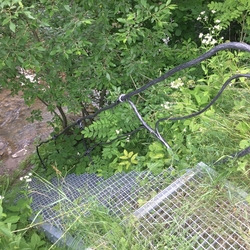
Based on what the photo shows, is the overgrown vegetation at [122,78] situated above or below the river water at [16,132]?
above

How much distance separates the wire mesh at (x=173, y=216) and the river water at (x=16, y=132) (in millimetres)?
3540

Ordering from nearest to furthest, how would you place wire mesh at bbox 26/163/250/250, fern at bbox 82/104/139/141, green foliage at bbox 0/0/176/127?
wire mesh at bbox 26/163/250/250 < green foliage at bbox 0/0/176/127 < fern at bbox 82/104/139/141

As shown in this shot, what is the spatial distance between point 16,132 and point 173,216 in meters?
4.88

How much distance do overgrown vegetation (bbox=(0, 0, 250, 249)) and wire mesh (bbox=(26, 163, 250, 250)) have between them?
0.51 ft

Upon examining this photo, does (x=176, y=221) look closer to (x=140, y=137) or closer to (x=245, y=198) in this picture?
(x=245, y=198)

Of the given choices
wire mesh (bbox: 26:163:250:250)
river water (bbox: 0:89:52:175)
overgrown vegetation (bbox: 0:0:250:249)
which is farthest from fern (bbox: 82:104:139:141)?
river water (bbox: 0:89:52:175)

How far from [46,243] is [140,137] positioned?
1.29 m

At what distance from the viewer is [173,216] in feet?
4.82

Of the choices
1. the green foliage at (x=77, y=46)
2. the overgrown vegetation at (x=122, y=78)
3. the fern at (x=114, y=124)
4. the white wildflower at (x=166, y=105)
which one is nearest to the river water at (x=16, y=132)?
the overgrown vegetation at (x=122, y=78)

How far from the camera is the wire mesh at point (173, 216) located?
1.34 meters

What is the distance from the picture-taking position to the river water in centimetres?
506

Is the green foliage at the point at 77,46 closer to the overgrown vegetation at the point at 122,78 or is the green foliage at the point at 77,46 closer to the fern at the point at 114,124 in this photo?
the overgrown vegetation at the point at 122,78

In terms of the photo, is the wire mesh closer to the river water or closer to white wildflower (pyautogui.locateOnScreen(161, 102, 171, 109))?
white wildflower (pyautogui.locateOnScreen(161, 102, 171, 109))

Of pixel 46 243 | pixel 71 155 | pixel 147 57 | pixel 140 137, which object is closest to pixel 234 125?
pixel 140 137
